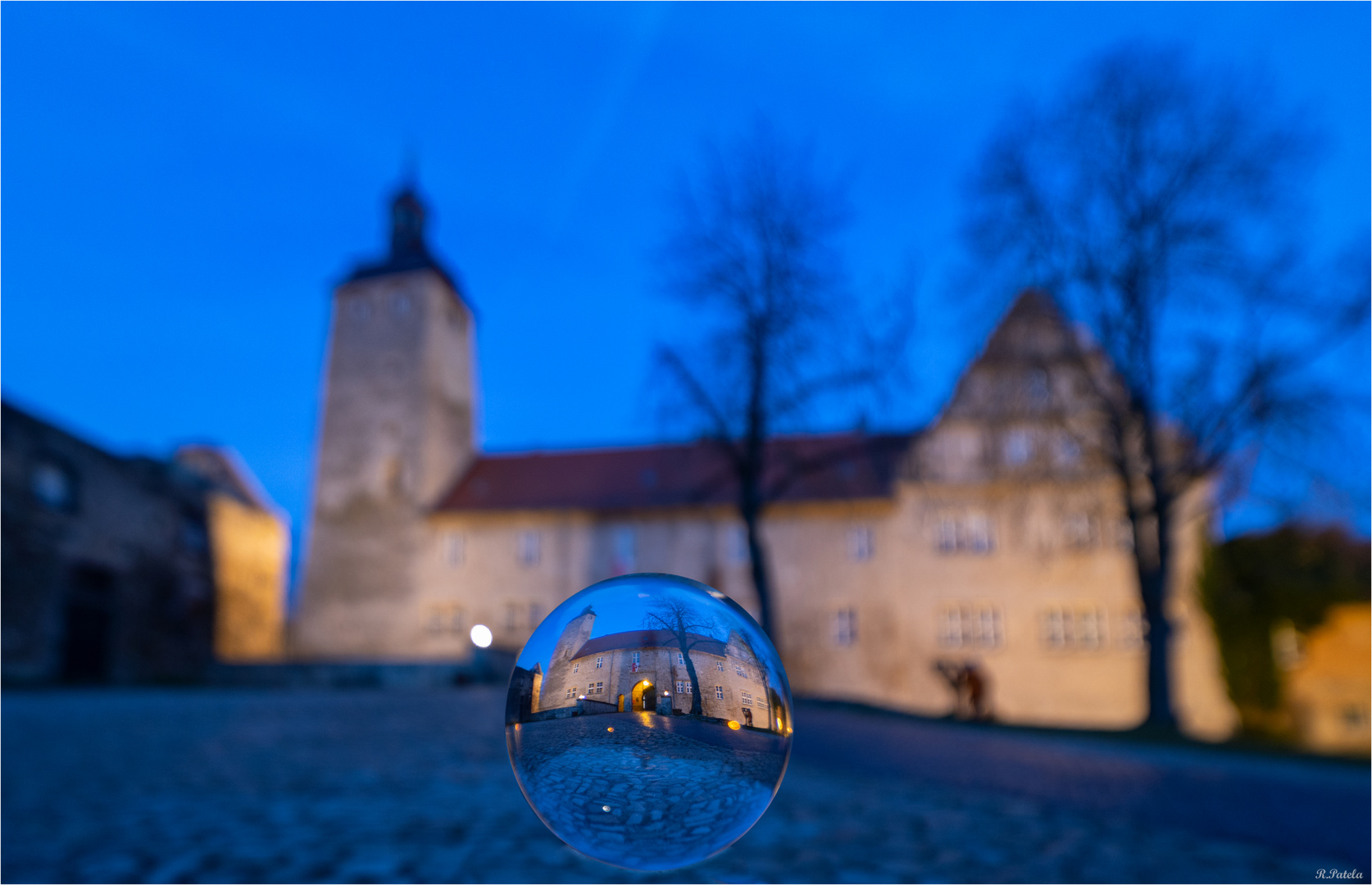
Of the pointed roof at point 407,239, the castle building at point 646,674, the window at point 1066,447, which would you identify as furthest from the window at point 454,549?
the castle building at point 646,674

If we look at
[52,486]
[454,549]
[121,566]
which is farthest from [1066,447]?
[121,566]

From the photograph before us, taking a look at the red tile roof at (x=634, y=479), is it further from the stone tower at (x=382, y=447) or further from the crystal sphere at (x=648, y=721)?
the crystal sphere at (x=648, y=721)

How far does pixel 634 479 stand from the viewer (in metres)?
34.4

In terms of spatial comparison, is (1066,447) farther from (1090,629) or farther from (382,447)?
(382,447)

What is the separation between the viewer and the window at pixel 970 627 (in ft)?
93.6

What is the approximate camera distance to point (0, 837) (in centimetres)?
515

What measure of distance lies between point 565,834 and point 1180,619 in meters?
30.6

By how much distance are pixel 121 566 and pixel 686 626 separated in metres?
32.7

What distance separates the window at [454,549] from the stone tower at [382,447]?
1.18 metres

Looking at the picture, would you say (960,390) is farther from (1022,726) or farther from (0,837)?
(0,837)

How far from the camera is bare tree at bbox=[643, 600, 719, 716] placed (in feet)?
8.24

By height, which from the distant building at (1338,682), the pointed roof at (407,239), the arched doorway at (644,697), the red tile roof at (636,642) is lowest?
the distant building at (1338,682)

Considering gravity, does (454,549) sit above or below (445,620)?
above

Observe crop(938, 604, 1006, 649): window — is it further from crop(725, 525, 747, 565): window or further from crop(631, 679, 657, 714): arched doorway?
crop(631, 679, 657, 714): arched doorway
